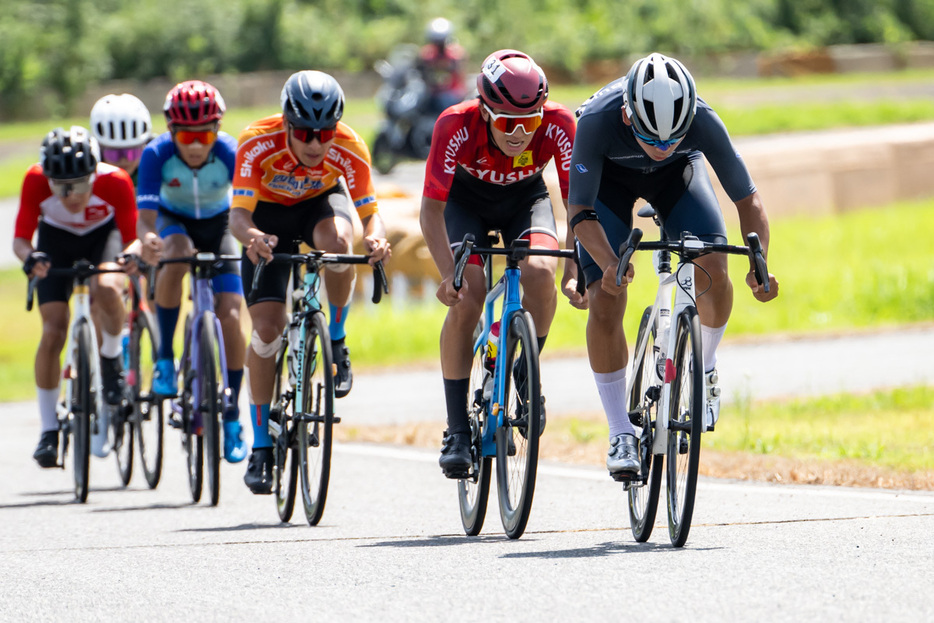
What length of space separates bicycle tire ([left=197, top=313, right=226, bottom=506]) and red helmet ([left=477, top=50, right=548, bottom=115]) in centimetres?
279

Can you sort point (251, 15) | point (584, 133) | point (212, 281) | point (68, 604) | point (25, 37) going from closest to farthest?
point (68, 604)
point (584, 133)
point (212, 281)
point (25, 37)
point (251, 15)

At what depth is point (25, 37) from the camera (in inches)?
1679

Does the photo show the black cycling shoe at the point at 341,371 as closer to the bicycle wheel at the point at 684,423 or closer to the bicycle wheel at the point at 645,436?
the bicycle wheel at the point at 645,436

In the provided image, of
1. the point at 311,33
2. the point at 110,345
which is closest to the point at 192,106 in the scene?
the point at 110,345

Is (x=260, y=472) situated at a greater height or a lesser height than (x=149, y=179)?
lesser

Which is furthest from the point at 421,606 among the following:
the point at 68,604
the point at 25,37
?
the point at 25,37

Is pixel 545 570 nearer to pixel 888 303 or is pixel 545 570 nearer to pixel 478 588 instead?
pixel 478 588

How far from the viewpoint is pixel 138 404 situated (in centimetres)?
1042

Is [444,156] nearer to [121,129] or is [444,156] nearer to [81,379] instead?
[81,379]

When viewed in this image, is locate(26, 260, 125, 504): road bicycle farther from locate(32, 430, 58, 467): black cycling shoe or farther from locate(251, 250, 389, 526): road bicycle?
locate(251, 250, 389, 526): road bicycle

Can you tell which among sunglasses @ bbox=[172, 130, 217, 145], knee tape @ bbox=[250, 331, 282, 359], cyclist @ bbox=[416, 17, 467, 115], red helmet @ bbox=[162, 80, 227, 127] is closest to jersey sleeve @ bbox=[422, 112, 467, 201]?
knee tape @ bbox=[250, 331, 282, 359]

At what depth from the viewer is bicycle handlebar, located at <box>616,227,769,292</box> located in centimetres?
631

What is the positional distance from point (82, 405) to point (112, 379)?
2.45 feet

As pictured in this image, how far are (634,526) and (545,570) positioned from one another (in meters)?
1.00
